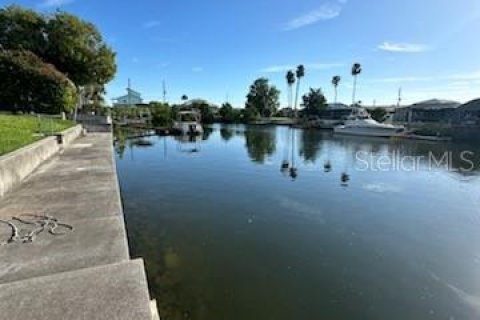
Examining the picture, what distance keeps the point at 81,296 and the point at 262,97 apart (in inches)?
2597

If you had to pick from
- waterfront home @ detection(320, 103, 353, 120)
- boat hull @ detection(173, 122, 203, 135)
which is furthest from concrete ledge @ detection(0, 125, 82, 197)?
waterfront home @ detection(320, 103, 353, 120)

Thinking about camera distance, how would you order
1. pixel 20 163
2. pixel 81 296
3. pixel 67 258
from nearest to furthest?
pixel 81 296
pixel 67 258
pixel 20 163

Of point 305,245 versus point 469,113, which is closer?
point 305,245

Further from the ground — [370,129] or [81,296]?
[370,129]

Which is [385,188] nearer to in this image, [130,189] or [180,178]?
[180,178]

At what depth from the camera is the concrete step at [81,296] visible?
1.96m

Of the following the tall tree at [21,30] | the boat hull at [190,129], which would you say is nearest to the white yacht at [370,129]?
the boat hull at [190,129]

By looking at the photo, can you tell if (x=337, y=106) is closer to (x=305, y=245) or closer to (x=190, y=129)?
(x=190, y=129)

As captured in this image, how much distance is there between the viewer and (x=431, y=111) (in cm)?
4528

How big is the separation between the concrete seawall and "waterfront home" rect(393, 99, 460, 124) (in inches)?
1884

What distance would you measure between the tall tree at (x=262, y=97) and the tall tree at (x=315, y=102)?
39.0 ft

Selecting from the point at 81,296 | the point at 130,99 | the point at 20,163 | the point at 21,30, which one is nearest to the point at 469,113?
the point at 20,163

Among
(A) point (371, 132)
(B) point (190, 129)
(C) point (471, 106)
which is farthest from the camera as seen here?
(C) point (471, 106)

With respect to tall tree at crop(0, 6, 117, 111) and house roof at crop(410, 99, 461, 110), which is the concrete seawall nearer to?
tall tree at crop(0, 6, 117, 111)
